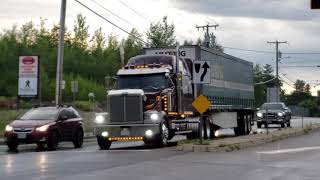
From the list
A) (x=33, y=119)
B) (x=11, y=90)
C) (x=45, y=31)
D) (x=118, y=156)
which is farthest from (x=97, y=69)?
(x=118, y=156)

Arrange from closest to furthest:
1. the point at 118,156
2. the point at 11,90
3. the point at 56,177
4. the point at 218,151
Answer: the point at 56,177 → the point at 118,156 → the point at 218,151 → the point at 11,90

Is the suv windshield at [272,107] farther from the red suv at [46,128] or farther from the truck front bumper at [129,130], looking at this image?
the truck front bumper at [129,130]

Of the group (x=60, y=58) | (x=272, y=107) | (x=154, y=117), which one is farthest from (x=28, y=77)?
(x=272, y=107)

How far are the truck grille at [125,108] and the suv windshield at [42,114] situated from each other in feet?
9.07

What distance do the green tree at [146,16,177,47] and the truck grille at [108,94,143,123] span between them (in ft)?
172

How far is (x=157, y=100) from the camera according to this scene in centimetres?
2278

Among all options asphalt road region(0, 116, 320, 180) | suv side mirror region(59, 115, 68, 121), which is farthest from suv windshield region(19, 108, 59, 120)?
asphalt road region(0, 116, 320, 180)

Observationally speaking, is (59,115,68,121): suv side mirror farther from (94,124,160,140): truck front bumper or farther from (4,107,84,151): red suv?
(94,124,160,140): truck front bumper

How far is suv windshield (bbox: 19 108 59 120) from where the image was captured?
24016mm

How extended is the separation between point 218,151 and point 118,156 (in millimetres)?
3387

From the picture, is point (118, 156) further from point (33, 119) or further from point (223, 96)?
point (223, 96)

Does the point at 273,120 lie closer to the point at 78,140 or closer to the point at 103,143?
the point at 78,140

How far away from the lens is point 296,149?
21.9 metres

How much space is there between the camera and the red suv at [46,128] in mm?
22891
